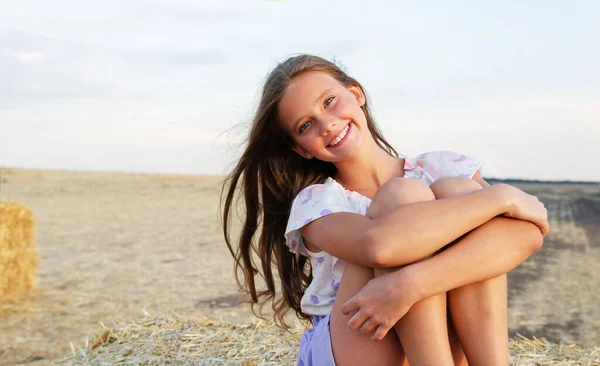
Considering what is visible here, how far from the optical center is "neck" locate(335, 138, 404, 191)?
91.2 inches

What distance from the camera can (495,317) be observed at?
187cm

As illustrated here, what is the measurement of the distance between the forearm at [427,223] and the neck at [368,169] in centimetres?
45

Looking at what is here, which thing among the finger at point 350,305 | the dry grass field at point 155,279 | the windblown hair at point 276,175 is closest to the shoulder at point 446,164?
the windblown hair at point 276,175

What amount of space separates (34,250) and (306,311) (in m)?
4.54

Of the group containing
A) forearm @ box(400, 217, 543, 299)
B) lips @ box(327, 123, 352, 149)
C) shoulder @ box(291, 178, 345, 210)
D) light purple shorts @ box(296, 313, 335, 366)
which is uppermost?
lips @ box(327, 123, 352, 149)

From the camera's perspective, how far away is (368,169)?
233cm

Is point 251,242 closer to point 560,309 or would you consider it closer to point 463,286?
point 463,286

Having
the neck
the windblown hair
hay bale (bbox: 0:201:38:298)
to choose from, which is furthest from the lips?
hay bale (bbox: 0:201:38:298)

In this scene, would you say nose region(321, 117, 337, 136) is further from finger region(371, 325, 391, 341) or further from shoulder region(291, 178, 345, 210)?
finger region(371, 325, 391, 341)

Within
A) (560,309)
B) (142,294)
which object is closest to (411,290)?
(560,309)

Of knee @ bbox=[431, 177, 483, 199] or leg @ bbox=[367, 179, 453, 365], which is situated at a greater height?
knee @ bbox=[431, 177, 483, 199]

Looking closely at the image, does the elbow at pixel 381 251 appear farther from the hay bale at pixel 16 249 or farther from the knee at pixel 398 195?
the hay bale at pixel 16 249

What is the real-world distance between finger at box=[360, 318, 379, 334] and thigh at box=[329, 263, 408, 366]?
2.1 inches

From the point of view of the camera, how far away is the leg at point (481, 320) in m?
1.87
